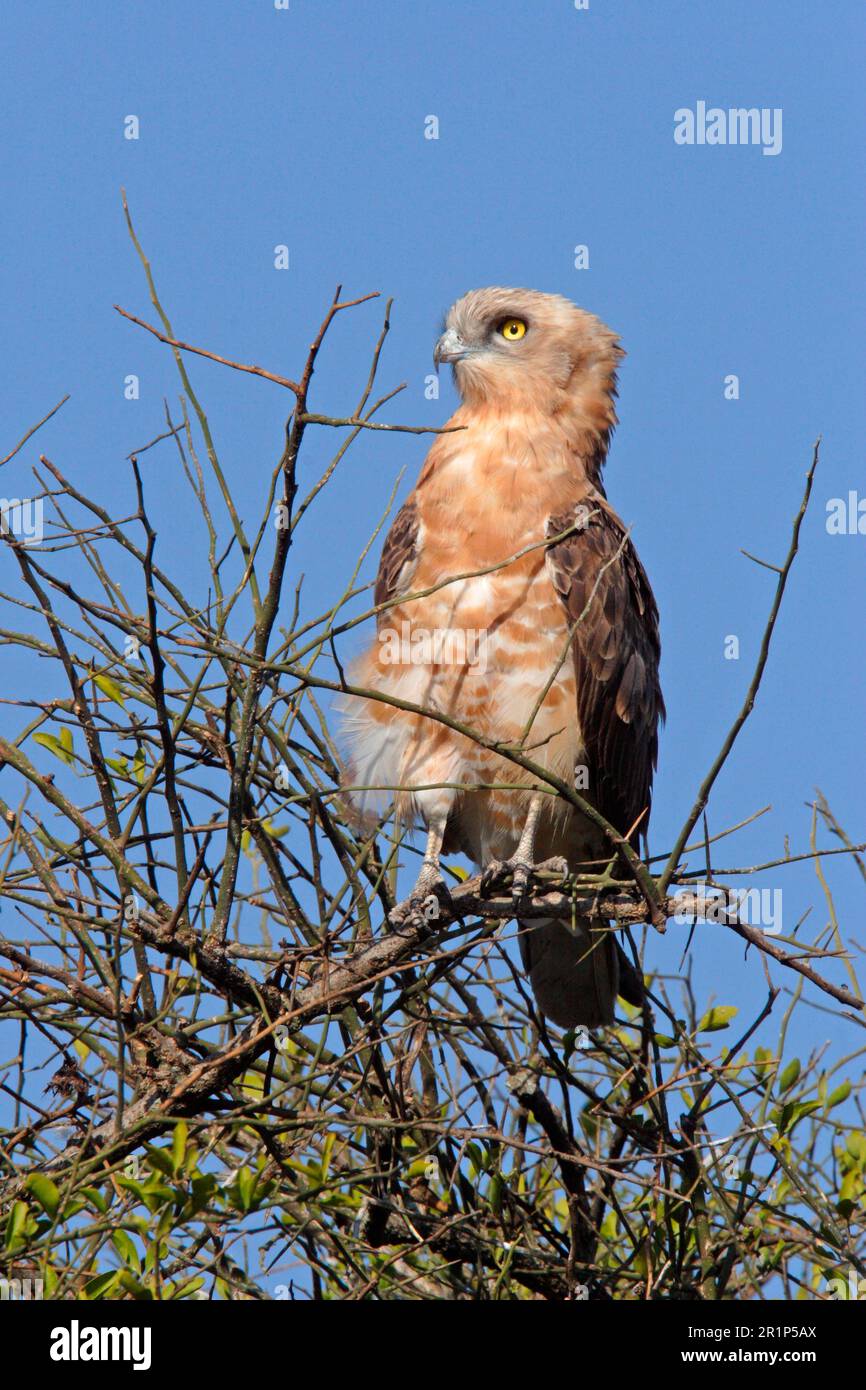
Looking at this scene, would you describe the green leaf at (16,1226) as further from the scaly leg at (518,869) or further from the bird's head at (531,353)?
the bird's head at (531,353)

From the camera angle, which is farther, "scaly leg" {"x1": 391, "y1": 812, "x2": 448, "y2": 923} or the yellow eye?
the yellow eye

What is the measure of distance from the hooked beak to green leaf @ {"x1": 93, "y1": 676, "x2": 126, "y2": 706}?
97.5 inches

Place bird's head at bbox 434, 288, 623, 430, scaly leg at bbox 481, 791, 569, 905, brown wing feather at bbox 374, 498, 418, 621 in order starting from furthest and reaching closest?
1. bird's head at bbox 434, 288, 623, 430
2. brown wing feather at bbox 374, 498, 418, 621
3. scaly leg at bbox 481, 791, 569, 905

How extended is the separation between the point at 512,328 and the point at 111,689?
2.71 metres

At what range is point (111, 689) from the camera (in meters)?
4.38

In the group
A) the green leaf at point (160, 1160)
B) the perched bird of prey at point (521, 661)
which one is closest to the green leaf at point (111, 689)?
the perched bird of prey at point (521, 661)

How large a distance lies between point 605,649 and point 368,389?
81.5 inches

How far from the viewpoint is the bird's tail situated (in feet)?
18.0

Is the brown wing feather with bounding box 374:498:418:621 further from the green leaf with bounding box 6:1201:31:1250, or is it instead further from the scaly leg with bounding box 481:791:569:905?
the green leaf with bounding box 6:1201:31:1250

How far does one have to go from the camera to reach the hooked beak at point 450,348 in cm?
628

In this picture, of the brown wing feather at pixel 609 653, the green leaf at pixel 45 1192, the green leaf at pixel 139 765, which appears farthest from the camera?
the brown wing feather at pixel 609 653

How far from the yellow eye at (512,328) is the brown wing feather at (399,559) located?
887mm

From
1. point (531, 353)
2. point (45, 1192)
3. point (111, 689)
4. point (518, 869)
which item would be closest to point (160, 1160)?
point (45, 1192)

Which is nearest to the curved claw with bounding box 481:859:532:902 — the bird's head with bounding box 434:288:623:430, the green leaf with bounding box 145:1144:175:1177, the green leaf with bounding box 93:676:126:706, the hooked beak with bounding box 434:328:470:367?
the green leaf with bounding box 93:676:126:706
